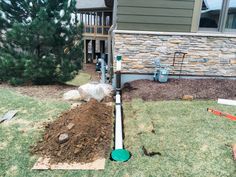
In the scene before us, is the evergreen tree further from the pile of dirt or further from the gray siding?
the pile of dirt

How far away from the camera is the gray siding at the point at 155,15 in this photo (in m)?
5.12

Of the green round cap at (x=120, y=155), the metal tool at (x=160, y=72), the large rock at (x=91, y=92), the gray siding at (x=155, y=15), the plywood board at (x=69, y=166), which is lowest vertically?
the plywood board at (x=69, y=166)

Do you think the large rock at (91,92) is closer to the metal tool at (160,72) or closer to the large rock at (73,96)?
the large rock at (73,96)

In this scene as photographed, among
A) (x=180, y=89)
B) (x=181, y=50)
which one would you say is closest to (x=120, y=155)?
(x=180, y=89)

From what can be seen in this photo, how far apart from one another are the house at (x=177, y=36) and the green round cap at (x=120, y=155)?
10.6ft

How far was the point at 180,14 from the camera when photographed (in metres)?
5.21

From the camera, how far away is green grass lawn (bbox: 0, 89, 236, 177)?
94.7 inches

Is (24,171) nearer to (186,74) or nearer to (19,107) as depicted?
(19,107)

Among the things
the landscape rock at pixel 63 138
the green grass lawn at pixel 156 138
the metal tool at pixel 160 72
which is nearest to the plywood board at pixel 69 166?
the green grass lawn at pixel 156 138

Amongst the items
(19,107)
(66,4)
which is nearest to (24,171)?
(19,107)

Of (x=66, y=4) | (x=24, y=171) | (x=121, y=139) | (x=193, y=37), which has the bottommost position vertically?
(x=24, y=171)

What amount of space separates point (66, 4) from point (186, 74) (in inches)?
162

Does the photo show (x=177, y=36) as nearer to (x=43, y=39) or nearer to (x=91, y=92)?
(x=91, y=92)

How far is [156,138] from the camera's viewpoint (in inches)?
120
